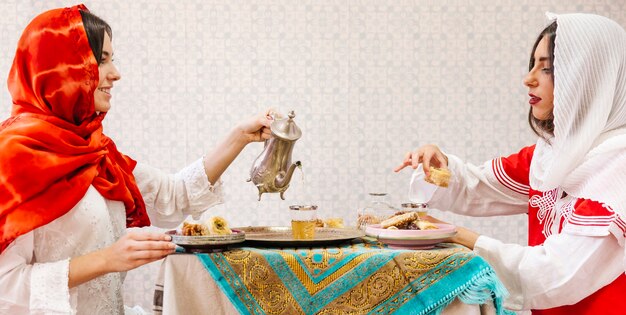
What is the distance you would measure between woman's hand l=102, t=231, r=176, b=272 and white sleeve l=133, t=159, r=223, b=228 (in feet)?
2.08

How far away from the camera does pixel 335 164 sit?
3789 millimetres

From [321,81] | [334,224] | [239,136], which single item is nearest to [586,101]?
[334,224]

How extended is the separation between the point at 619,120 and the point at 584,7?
2.05 m

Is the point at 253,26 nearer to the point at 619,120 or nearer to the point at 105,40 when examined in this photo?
the point at 105,40

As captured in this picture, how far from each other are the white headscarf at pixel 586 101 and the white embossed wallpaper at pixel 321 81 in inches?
67.0

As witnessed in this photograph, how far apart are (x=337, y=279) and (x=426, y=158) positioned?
0.80 meters

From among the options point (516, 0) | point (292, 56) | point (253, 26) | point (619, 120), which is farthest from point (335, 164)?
point (619, 120)

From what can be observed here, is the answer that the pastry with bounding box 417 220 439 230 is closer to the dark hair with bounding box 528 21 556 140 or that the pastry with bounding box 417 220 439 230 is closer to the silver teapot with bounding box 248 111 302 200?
the silver teapot with bounding box 248 111 302 200

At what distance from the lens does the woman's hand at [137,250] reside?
66.6 inches

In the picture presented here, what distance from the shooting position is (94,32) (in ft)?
6.66

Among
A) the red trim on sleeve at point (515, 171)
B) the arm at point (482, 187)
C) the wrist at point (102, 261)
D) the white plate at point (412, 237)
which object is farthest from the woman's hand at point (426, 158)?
the wrist at point (102, 261)

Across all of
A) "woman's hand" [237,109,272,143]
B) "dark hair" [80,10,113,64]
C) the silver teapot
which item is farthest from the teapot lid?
"dark hair" [80,10,113,64]

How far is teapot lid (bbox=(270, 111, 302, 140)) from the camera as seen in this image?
2037 mm

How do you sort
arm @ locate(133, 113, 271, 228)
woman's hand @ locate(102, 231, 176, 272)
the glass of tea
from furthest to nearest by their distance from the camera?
arm @ locate(133, 113, 271, 228), the glass of tea, woman's hand @ locate(102, 231, 176, 272)
